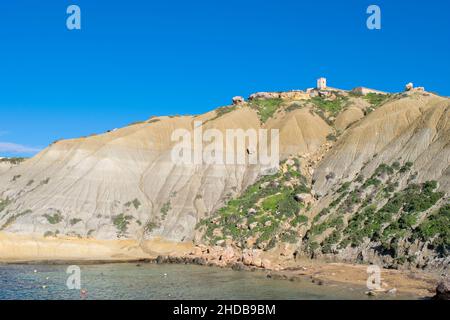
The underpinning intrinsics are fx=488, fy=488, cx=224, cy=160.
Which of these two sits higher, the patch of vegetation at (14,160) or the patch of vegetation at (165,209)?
the patch of vegetation at (14,160)

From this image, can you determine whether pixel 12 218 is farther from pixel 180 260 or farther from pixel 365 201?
pixel 365 201

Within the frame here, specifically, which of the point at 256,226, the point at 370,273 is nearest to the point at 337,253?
the point at 370,273

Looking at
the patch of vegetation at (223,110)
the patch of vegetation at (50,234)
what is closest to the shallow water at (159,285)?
the patch of vegetation at (50,234)

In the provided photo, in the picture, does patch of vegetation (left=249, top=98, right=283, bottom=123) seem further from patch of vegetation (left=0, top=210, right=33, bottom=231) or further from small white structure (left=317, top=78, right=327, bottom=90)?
patch of vegetation (left=0, top=210, right=33, bottom=231)

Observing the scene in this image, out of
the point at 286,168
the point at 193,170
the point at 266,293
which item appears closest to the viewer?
the point at 266,293

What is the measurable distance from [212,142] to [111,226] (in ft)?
89.3

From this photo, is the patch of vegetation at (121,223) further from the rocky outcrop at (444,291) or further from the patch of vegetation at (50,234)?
the rocky outcrop at (444,291)

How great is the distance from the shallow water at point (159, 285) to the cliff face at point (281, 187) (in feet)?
43.5

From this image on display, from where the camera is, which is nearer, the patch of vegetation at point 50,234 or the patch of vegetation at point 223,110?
the patch of vegetation at point 50,234

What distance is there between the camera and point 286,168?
273 feet

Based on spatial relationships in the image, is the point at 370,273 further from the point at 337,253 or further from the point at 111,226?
the point at 111,226

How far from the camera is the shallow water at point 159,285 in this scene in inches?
1613

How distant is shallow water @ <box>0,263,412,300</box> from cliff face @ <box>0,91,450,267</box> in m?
13.3

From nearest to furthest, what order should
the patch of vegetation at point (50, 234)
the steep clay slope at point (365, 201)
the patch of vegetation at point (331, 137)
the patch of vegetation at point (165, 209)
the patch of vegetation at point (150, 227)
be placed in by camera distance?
the steep clay slope at point (365, 201) → the patch of vegetation at point (50, 234) → the patch of vegetation at point (150, 227) → the patch of vegetation at point (165, 209) → the patch of vegetation at point (331, 137)
